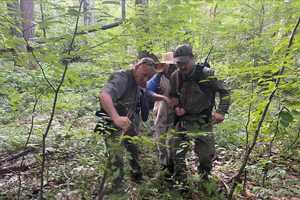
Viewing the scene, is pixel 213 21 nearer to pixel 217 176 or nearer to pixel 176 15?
pixel 176 15

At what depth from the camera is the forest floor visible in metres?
4.05

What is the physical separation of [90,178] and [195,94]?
5.75 ft

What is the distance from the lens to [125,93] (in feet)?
14.4

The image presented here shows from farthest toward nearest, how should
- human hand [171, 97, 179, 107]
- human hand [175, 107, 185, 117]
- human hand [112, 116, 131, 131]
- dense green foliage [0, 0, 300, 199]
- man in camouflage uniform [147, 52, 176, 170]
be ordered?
man in camouflage uniform [147, 52, 176, 170]
human hand [171, 97, 179, 107]
human hand [175, 107, 185, 117]
dense green foliage [0, 0, 300, 199]
human hand [112, 116, 131, 131]

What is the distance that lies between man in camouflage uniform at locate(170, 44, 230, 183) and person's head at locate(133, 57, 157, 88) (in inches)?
16.8

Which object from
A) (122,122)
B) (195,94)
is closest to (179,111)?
(195,94)

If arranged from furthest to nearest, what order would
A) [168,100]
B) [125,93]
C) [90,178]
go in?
[168,100] → [125,93] → [90,178]

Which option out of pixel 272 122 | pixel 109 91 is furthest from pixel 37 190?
pixel 272 122

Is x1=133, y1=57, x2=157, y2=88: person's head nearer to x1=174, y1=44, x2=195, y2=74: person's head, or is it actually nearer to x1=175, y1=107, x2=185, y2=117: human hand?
x1=174, y1=44, x2=195, y2=74: person's head

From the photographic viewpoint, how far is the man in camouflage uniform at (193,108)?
457cm

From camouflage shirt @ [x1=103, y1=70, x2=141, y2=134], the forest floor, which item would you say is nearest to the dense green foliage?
the forest floor

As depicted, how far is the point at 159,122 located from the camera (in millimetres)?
5570

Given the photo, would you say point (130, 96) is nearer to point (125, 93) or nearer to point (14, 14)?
point (125, 93)

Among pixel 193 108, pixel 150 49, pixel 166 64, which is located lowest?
pixel 193 108
